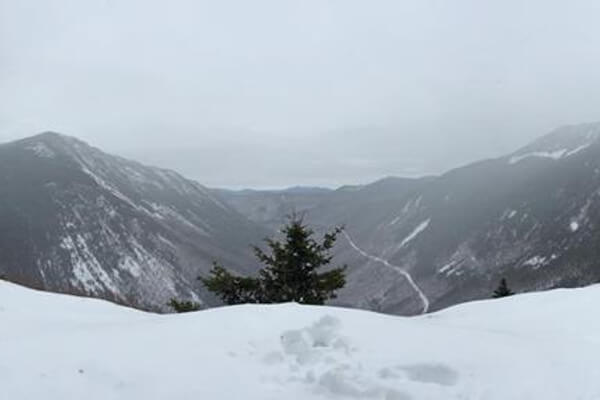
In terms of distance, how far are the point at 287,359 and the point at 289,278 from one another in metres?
13.6

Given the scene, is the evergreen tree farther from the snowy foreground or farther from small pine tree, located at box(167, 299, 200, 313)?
the snowy foreground

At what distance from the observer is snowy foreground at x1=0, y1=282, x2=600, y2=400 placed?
7.78 metres

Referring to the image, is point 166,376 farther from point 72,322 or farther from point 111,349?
point 72,322

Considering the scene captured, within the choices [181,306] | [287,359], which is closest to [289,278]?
[181,306]

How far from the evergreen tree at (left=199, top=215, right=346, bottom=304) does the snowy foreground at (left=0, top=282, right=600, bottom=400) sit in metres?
11.3

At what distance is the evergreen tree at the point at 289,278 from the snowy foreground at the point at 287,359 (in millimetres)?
11336

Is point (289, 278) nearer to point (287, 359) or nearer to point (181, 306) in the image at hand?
point (181, 306)

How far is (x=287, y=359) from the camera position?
28.7ft

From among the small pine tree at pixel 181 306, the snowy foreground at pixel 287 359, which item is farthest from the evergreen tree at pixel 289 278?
the snowy foreground at pixel 287 359

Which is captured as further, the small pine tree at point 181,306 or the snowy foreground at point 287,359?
the small pine tree at point 181,306

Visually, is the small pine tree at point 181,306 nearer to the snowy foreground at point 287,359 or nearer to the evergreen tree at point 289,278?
the evergreen tree at point 289,278

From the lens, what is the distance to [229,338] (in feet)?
30.2

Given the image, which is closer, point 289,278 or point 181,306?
point 181,306

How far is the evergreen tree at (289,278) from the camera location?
2214 cm
